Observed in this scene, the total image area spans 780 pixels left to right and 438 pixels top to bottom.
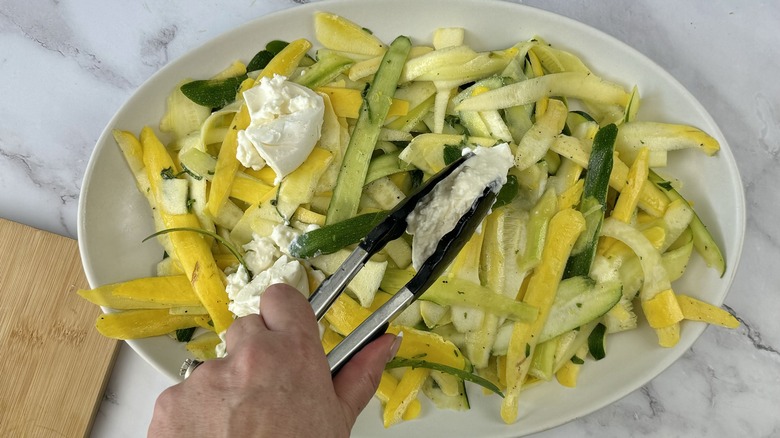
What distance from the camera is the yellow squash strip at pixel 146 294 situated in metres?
1.97

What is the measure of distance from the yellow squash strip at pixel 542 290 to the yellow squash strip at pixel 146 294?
0.97 m

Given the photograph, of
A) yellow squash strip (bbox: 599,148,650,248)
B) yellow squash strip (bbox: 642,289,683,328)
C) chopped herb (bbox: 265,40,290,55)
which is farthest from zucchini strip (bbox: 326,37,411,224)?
yellow squash strip (bbox: 642,289,683,328)

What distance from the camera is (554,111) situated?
77.2 inches

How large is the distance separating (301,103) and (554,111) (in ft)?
2.48

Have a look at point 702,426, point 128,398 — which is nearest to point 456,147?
point 702,426

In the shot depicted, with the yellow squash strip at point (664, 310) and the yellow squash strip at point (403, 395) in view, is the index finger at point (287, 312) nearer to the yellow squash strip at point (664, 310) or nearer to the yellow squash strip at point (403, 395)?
the yellow squash strip at point (403, 395)

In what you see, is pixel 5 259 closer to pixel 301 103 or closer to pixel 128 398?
pixel 128 398

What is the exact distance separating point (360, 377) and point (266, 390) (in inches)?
8.4

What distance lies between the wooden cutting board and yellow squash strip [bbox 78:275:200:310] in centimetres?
32

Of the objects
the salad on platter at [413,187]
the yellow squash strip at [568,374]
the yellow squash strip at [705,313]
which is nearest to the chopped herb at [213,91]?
the salad on platter at [413,187]

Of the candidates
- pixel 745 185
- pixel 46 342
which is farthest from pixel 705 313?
pixel 46 342

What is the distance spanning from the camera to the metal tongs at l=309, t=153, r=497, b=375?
145cm

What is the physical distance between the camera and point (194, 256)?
1.94 metres

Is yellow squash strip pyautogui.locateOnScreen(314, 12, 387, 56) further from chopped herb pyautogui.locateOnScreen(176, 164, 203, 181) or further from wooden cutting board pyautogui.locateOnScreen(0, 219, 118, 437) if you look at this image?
wooden cutting board pyautogui.locateOnScreen(0, 219, 118, 437)
